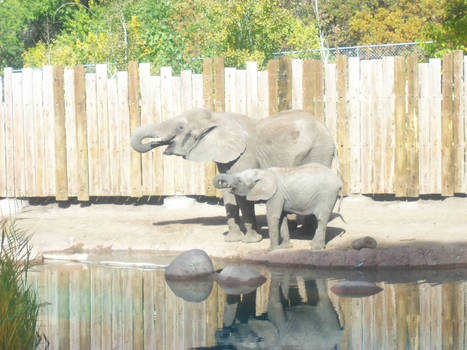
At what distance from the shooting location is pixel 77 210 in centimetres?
1445

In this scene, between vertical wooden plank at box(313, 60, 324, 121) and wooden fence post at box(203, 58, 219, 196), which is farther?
wooden fence post at box(203, 58, 219, 196)

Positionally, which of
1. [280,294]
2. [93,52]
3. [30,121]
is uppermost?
[93,52]

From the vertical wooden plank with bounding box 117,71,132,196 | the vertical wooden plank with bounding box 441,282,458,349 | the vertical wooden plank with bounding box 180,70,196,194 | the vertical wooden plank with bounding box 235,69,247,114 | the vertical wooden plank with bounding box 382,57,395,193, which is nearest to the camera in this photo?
the vertical wooden plank with bounding box 441,282,458,349

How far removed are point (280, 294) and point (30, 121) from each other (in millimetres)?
7287

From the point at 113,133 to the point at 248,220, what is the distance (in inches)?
152

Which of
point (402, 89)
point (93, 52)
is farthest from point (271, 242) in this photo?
point (93, 52)

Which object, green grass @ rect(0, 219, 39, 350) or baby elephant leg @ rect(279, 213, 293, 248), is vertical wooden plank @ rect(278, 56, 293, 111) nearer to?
baby elephant leg @ rect(279, 213, 293, 248)

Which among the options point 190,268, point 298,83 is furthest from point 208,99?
point 190,268

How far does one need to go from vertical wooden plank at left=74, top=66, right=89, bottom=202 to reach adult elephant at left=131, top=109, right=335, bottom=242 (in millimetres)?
3268

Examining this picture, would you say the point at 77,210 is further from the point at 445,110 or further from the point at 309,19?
the point at 309,19

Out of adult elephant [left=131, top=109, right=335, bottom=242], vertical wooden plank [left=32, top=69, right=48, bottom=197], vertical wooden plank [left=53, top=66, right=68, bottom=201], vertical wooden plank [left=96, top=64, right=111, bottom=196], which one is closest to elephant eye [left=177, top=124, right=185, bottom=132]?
adult elephant [left=131, top=109, right=335, bottom=242]

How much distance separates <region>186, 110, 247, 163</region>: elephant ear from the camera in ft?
36.6

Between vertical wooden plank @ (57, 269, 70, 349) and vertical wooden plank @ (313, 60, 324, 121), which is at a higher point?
vertical wooden plank @ (313, 60, 324, 121)

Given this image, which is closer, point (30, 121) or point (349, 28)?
point (30, 121)
